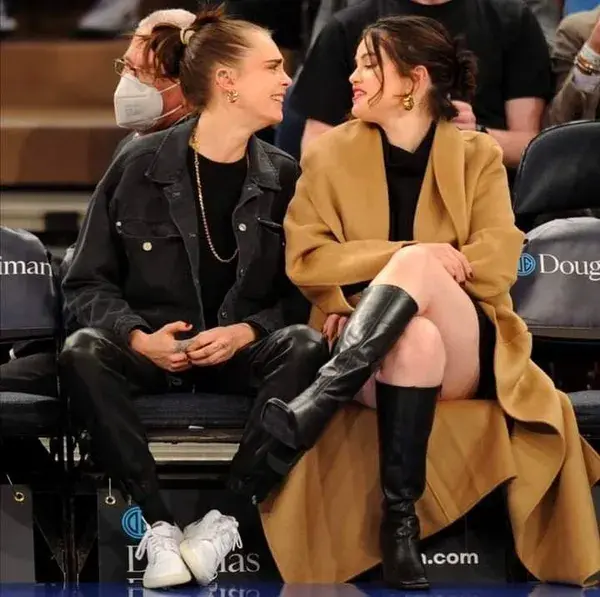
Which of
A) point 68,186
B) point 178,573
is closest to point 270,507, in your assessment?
point 178,573

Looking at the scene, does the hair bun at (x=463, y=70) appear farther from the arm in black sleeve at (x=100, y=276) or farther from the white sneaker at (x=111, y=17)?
the white sneaker at (x=111, y=17)

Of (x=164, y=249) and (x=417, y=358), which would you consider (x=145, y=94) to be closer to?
(x=164, y=249)

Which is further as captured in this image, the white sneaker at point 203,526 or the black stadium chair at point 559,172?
the black stadium chair at point 559,172

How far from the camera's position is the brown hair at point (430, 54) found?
11.0ft

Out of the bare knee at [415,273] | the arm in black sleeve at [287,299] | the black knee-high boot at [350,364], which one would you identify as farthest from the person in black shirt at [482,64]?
the black knee-high boot at [350,364]

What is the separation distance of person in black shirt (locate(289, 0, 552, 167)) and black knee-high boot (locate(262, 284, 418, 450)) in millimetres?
1078

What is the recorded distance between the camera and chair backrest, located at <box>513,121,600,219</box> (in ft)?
12.1

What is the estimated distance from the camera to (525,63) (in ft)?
13.5

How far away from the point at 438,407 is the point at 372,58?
787 mm

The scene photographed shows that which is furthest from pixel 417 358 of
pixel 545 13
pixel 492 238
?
pixel 545 13

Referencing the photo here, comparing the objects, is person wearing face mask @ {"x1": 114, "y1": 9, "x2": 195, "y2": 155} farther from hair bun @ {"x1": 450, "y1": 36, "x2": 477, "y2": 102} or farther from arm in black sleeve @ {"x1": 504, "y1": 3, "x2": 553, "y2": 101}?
arm in black sleeve @ {"x1": 504, "y1": 3, "x2": 553, "y2": 101}

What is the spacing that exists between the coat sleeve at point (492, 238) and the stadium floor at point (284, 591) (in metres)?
0.62

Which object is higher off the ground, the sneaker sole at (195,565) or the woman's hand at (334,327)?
the woman's hand at (334,327)

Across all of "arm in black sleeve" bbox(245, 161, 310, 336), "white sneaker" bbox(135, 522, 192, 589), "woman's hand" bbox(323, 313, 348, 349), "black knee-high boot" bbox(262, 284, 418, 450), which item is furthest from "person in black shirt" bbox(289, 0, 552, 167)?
"white sneaker" bbox(135, 522, 192, 589)
